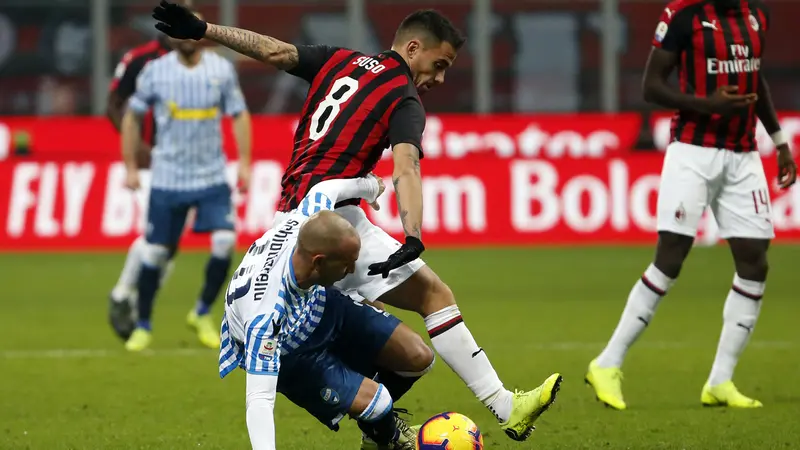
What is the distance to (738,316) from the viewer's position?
774 cm

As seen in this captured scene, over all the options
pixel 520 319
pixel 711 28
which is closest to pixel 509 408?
pixel 711 28

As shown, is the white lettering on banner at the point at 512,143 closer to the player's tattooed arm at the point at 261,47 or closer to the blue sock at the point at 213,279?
the blue sock at the point at 213,279

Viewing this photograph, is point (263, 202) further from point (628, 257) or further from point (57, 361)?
point (57, 361)

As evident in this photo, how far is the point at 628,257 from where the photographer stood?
1680 cm

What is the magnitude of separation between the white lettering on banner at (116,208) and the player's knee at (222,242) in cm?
671

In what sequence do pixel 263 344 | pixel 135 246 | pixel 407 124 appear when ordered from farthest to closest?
pixel 135 246, pixel 407 124, pixel 263 344

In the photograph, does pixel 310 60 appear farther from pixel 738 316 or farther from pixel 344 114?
pixel 738 316

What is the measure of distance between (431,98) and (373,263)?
17494 millimetres

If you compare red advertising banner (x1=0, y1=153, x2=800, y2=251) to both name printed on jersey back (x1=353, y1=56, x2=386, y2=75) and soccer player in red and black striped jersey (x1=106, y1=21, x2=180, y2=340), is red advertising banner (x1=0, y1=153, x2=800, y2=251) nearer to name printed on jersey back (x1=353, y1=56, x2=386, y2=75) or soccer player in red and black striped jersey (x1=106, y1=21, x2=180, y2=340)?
soccer player in red and black striped jersey (x1=106, y1=21, x2=180, y2=340)

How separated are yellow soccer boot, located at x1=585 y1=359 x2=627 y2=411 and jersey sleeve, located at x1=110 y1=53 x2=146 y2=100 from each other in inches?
184

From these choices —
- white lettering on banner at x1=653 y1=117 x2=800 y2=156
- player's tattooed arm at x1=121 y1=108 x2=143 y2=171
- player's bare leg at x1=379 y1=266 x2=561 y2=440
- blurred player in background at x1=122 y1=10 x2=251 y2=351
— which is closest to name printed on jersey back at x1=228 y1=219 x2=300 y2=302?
player's bare leg at x1=379 y1=266 x2=561 y2=440

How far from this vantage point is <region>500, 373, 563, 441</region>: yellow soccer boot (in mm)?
6004

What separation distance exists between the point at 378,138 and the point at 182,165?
449 centimetres

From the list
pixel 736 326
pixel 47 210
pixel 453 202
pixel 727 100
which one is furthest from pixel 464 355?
pixel 47 210
